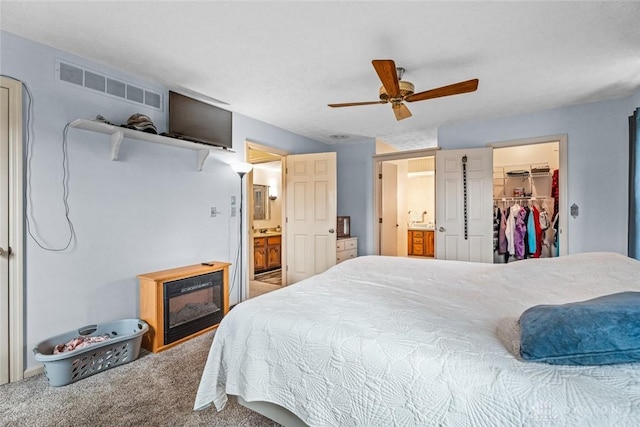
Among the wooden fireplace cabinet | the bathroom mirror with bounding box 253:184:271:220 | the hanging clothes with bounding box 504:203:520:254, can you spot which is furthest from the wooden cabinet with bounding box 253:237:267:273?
the hanging clothes with bounding box 504:203:520:254

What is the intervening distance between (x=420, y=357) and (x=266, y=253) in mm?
4957

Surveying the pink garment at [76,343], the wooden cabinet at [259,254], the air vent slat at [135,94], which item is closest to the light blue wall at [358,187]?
the wooden cabinet at [259,254]

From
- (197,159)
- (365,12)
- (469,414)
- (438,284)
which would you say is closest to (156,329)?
(197,159)

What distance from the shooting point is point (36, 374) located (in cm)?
222

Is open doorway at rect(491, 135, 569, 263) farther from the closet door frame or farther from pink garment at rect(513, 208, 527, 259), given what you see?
the closet door frame

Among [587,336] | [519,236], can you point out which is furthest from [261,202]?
[587,336]

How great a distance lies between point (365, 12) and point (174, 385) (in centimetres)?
277

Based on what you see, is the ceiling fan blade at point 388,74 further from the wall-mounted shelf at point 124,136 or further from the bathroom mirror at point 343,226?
the bathroom mirror at point 343,226

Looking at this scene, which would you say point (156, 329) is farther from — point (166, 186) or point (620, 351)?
point (620, 351)

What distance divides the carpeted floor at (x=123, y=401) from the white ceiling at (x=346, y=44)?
245 cm

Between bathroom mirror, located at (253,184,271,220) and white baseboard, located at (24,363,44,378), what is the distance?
4185 mm

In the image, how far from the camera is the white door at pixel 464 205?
403 centimetres

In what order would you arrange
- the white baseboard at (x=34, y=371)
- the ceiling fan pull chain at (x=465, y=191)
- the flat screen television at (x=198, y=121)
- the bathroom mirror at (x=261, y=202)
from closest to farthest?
the white baseboard at (x=34, y=371)
the flat screen television at (x=198, y=121)
the ceiling fan pull chain at (x=465, y=191)
the bathroom mirror at (x=261, y=202)

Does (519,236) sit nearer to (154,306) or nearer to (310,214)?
(310,214)
